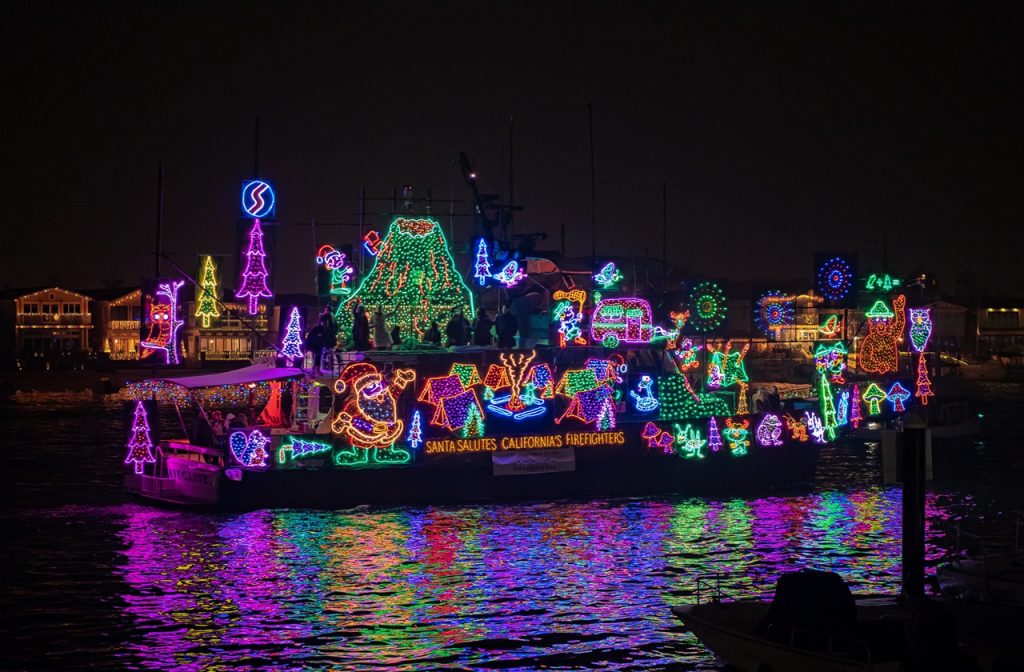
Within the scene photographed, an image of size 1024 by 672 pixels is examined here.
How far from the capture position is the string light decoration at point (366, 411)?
3266 centimetres

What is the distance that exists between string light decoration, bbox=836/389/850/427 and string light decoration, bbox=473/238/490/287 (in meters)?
11.6

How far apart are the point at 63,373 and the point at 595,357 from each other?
104642 mm

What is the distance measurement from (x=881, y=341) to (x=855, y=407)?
12.9 ft

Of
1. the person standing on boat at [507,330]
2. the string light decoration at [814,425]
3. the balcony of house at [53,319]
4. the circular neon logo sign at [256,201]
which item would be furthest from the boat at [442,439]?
the balcony of house at [53,319]

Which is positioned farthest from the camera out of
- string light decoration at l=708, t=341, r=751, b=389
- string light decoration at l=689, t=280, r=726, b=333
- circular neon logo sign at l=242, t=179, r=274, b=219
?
string light decoration at l=708, t=341, r=751, b=389

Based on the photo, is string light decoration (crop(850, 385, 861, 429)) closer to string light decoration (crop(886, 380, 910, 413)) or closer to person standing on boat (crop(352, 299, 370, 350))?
string light decoration (crop(886, 380, 910, 413))

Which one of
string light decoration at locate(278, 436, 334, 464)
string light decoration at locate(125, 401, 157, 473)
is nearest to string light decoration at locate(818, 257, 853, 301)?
string light decoration at locate(278, 436, 334, 464)

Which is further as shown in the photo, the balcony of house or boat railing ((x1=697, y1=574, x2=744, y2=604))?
the balcony of house

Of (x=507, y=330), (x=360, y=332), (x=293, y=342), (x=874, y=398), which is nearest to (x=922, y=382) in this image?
(x=874, y=398)

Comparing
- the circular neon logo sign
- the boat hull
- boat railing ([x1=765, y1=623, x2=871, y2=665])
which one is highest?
the circular neon logo sign

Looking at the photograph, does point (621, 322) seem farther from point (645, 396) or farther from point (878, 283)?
point (878, 283)

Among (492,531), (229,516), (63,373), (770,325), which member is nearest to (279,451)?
(229,516)

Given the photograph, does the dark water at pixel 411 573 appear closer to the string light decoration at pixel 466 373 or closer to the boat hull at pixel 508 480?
the boat hull at pixel 508 480

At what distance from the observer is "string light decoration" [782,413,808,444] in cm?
3736
